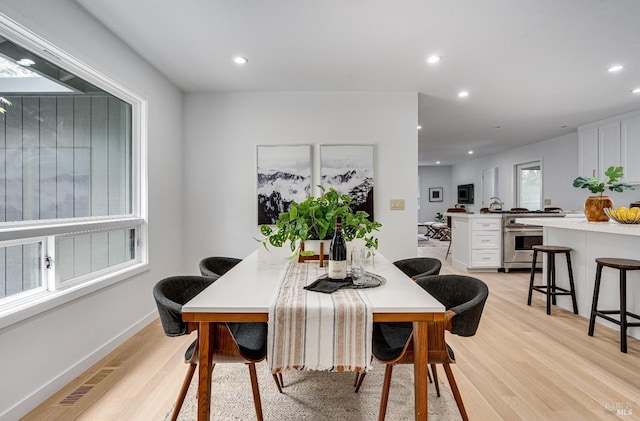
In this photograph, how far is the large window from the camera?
1.78 metres

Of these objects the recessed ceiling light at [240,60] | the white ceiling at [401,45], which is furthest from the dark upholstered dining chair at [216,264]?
the recessed ceiling light at [240,60]

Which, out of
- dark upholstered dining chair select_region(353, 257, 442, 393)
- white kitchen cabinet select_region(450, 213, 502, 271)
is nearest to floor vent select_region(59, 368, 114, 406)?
dark upholstered dining chair select_region(353, 257, 442, 393)

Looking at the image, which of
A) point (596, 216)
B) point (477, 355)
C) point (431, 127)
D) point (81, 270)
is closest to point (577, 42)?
point (596, 216)

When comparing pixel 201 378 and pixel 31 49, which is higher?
pixel 31 49

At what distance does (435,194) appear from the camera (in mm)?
11836

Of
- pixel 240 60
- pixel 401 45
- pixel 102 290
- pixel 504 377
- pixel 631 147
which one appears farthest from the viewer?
pixel 631 147

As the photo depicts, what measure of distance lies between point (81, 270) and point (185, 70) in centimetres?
202

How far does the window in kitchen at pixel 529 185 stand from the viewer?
718 centimetres

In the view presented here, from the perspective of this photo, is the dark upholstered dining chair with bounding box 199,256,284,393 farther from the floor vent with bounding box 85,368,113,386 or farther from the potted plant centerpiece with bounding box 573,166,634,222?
the potted plant centerpiece with bounding box 573,166,634,222

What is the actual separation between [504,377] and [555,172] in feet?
19.1

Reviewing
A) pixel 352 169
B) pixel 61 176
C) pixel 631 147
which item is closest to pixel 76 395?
pixel 61 176

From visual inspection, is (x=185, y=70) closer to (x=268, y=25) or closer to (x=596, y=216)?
(x=268, y=25)

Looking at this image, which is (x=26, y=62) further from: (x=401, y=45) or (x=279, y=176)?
(x=401, y=45)

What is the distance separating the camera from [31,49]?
1882mm
